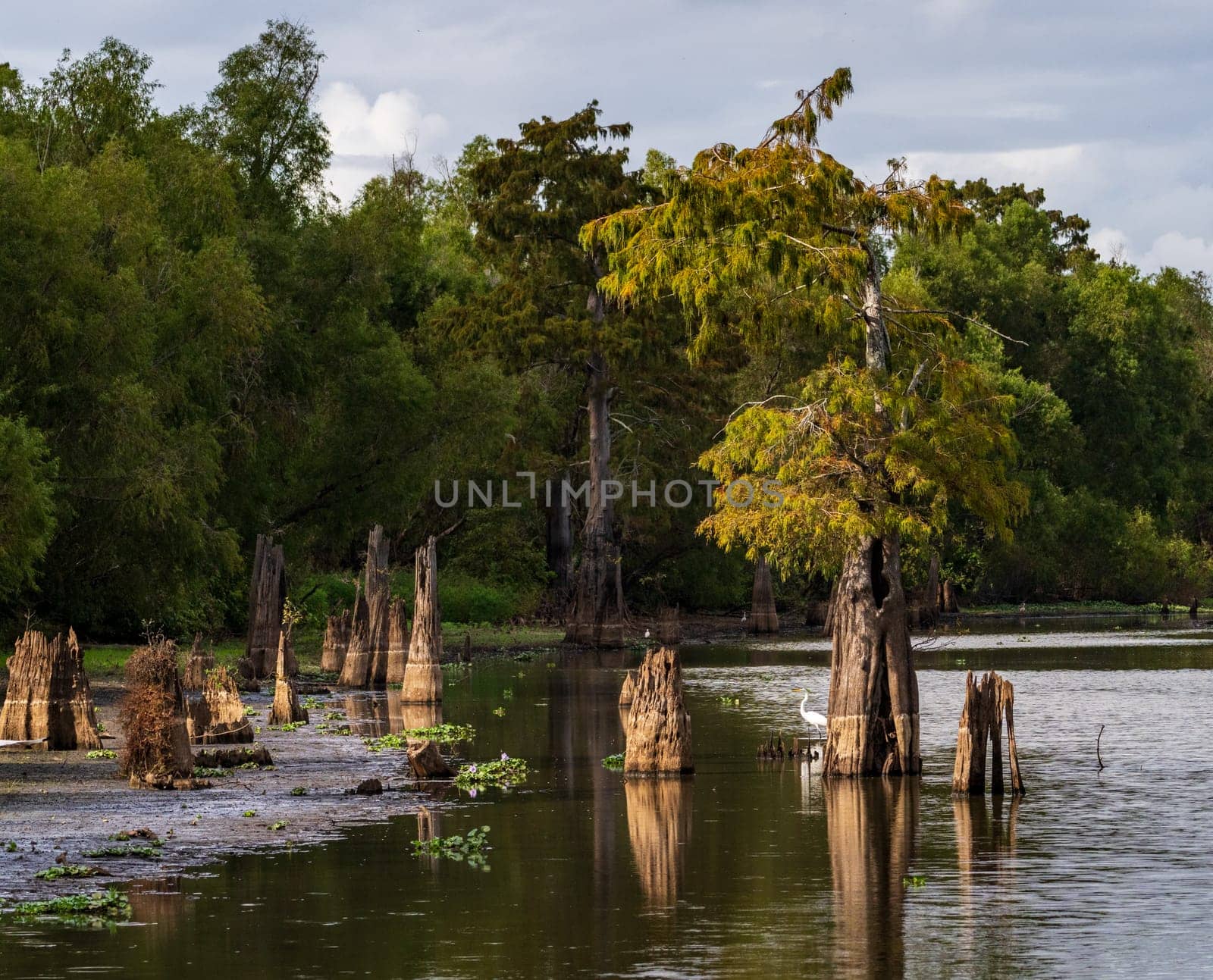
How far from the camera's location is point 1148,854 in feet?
66.4

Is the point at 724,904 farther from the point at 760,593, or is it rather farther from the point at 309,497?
the point at 760,593

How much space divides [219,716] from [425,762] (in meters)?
4.72

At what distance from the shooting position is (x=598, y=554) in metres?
66.3

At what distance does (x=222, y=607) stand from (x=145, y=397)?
16214mm

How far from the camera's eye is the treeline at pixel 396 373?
144ft

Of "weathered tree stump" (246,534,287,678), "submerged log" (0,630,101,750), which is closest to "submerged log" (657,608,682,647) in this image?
"weathered tree stump" (246,534,287,678)

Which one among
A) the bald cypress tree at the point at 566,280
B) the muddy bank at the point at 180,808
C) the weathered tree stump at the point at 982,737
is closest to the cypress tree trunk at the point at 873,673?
the weathered tree stump at the point at 982,737

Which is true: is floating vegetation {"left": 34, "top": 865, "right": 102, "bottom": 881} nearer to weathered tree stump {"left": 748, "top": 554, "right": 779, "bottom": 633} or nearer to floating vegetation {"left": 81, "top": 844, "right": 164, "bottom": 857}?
floating vegetation {"left": 81, "top": 844, "right": 164, "bottom": 857}

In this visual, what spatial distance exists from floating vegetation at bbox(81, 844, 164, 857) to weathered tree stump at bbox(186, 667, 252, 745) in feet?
31.0

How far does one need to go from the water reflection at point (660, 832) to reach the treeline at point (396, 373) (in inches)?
150

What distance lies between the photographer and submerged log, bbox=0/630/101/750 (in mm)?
27547

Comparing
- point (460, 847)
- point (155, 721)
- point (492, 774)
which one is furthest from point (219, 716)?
point (460, 847)

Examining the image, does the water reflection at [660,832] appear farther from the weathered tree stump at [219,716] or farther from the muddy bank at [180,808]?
the weathered tree stump at [219,716]

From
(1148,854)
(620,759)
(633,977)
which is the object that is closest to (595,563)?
(620,759)
